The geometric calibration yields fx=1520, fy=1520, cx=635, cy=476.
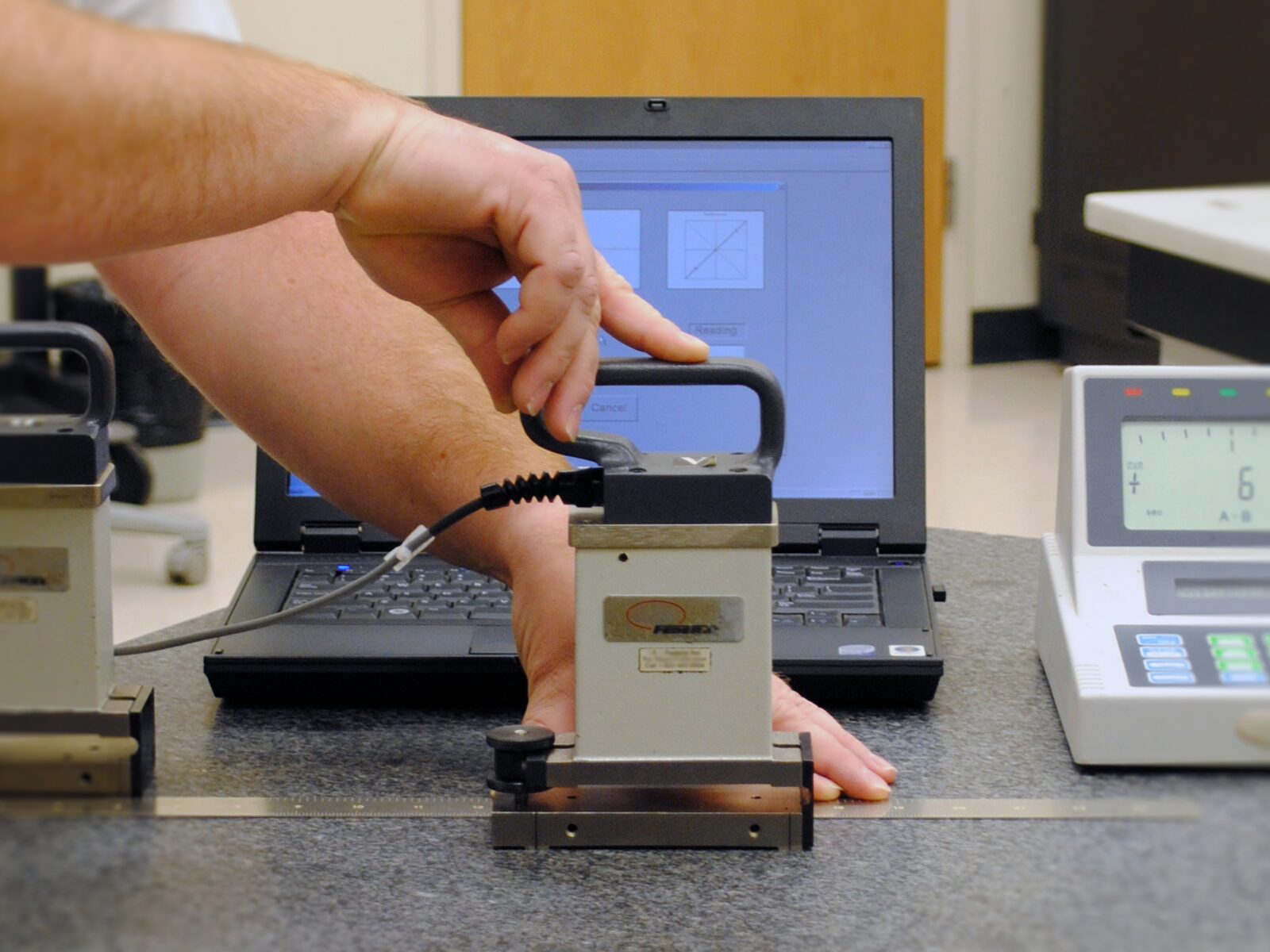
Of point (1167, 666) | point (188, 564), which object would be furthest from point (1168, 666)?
point (188, 564)

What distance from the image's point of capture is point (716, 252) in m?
0.77

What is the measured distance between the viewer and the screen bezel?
1.39 ft

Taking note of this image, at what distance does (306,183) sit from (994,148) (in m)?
0.24

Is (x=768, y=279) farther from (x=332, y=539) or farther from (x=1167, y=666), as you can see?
(x=1167, y=666)

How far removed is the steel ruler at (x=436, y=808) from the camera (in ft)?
1.43

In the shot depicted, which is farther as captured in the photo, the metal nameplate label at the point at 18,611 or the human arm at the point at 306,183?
the metal nameplate label at the point at 18,611

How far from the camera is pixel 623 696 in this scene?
45cm

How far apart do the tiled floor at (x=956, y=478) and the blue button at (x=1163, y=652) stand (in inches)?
3.5

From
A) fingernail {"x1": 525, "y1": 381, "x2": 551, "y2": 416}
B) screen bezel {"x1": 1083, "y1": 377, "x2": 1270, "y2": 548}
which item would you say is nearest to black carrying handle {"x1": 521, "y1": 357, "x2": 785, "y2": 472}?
fingernail {"x1": 525, "y1": 381, "x2": 551, "y2": 416}

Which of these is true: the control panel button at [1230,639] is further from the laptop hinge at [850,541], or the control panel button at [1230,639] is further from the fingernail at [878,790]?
the laptop hinge at [850,541]

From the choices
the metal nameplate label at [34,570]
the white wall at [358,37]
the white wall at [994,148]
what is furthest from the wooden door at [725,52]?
the metal nameplate label at [34,570]

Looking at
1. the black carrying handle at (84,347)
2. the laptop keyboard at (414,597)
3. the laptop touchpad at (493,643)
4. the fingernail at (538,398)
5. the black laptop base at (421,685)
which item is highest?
the black carrying handle at (84,347)

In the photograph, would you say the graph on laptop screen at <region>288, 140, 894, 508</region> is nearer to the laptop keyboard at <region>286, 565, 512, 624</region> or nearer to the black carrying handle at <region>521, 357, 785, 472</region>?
the laptop keyboard at <region>286, 565, 512, 624</region>

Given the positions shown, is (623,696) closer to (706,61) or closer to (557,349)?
(557,349)
